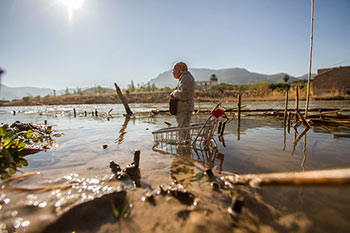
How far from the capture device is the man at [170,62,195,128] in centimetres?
498

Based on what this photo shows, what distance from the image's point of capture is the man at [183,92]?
4977mm

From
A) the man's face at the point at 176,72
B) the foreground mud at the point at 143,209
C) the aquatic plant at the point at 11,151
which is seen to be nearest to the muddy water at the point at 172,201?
the foreground mud at the point at 143,209

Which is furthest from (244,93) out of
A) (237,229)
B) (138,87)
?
(237,229)

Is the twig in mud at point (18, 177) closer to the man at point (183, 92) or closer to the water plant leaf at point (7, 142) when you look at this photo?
the water plant leaf at point (7, 142)

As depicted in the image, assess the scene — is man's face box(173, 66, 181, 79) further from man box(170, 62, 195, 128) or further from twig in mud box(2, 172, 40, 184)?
twig in mud box(2, 172, 40, 184)

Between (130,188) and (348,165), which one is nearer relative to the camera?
(130,188)

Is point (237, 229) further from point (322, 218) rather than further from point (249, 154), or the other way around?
point (249, 154)

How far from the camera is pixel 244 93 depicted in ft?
142

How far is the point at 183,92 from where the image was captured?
5023 mm

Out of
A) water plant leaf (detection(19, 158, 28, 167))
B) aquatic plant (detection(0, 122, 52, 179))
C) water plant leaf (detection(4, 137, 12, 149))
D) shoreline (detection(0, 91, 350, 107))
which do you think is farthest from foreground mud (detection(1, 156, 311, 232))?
shoreline (detection(0, 91, 350, 107))

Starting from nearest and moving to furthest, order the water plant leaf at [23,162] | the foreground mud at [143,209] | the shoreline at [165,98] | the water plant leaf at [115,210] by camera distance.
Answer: the foreground mud at [143,209] → the water plant leaf at [115,210] → the water plant leaf at [23,162] → the shoreline at [165,98]

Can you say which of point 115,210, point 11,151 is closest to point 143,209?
point 115,210

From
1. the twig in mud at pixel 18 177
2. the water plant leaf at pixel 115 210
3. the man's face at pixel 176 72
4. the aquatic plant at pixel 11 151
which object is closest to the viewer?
the water plant leaf at pixel 115 210

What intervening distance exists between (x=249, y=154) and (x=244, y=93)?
139ft
